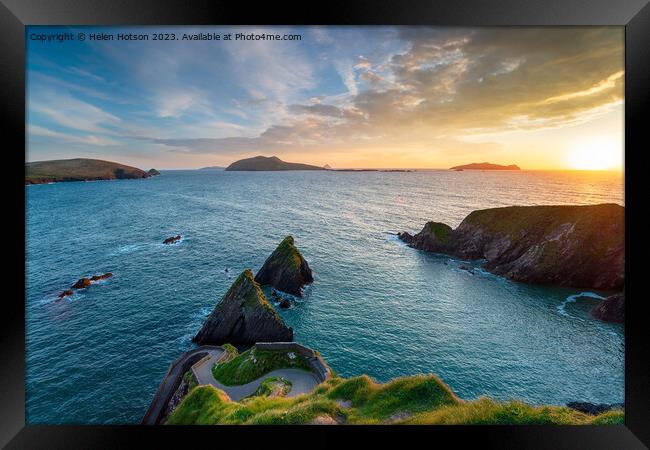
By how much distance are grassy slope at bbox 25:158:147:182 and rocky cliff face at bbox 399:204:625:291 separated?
27.0 meters

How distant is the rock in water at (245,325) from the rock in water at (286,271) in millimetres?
6597

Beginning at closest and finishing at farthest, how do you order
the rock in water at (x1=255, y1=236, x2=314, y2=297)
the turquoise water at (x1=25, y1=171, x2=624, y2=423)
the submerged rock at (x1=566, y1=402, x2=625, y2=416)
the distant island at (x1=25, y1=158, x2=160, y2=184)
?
the distant island at (x1=25, y1=158, x2=160, y2=184), the submerged rock at (x1=566, y1=402, x2=625, y2=416), the turquoise water at (x1=25, y1=171, x2=624, y2=423), the rock in water at (x1=255, y1=236, x2=314, y2=297)

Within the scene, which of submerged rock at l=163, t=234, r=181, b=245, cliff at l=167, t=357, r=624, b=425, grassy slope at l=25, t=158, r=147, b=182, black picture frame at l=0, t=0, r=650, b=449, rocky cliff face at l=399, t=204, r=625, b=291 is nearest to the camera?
black picture frame at l=0, t=0, r=650, b=449

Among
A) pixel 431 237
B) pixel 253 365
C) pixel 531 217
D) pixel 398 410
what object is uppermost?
pixel 531 217

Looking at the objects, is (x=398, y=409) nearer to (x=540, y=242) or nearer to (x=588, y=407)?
(x=588, y=407)

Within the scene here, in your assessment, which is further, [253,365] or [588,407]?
[253,365]

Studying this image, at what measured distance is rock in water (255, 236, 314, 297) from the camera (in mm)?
27125

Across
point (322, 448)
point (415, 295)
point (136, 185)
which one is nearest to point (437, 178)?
point (415, 295)

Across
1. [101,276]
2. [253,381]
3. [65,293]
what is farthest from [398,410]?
[101,276]

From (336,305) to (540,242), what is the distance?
19.8 m

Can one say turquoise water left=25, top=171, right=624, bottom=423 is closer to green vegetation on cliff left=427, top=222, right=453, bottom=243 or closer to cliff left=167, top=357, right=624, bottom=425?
green vegetation on cliff left=427, top=222, right=453, bottom=243

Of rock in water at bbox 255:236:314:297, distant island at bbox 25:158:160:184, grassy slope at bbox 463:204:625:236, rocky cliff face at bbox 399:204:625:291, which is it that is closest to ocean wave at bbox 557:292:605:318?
rocky cliff face at bbox 399:204:625:291

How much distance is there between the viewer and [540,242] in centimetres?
2669

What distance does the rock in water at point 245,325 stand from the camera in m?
19.6
